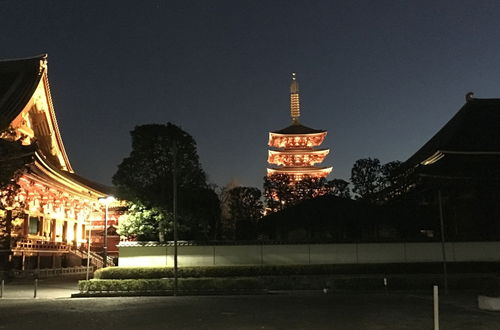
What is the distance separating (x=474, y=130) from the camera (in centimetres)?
3781

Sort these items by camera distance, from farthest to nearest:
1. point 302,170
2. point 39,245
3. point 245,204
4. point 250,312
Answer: point 302,170 < point 245,204 < point 39,245 < point 250,312

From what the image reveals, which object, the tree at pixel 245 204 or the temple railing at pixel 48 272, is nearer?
the temple railing at pixel 48 272

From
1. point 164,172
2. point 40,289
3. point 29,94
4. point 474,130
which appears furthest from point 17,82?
point 474,130

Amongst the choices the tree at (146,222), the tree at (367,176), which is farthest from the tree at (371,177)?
the tree at (146,222)

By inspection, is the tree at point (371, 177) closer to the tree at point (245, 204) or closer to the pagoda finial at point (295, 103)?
the tree at point (245, 204)

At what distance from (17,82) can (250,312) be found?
110 ft

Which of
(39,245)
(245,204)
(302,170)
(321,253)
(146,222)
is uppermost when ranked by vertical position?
(302,170)

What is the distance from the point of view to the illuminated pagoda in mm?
64938

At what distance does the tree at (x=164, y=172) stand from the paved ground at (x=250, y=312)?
8864 millimetres

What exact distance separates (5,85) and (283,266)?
30.4 m

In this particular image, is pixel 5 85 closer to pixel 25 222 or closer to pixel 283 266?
pixel 25 222

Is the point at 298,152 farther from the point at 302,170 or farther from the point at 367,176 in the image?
the point at 367,176

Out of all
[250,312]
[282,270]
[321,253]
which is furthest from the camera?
[321,253]

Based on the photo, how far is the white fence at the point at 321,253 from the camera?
28.1 meters
